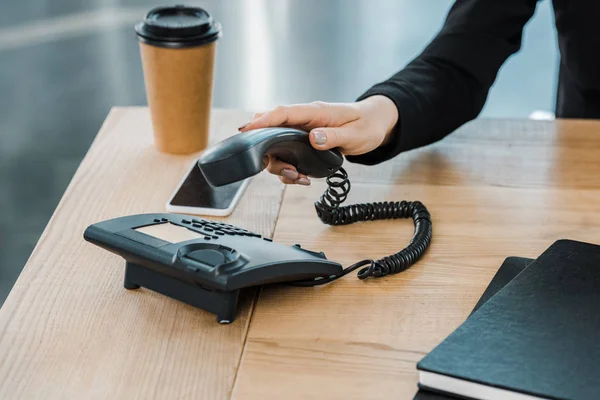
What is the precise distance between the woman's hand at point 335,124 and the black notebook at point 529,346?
0.31m

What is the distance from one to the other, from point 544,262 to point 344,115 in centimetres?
33

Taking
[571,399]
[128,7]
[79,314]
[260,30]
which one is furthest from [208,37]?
[128,7]

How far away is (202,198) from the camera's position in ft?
3.54

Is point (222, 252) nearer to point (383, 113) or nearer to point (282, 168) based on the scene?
point (282, 168)

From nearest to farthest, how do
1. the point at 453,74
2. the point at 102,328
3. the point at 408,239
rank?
the point at 102,328, the point at 408,239, the point at 453,74

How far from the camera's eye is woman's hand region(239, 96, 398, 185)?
101 centimetres

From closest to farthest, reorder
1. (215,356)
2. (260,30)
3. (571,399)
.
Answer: (571,399) < (215,356) < (260,30)

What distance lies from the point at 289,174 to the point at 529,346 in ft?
1.43

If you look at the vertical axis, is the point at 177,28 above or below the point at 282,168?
above

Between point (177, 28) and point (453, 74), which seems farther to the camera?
point (453, 74)

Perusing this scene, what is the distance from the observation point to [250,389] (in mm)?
727

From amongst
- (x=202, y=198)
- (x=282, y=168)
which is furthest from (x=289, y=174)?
(x=202, y=198)

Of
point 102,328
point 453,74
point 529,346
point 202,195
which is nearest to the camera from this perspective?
point 529,346

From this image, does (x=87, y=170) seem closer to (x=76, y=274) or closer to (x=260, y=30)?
(x=76, y=274)
